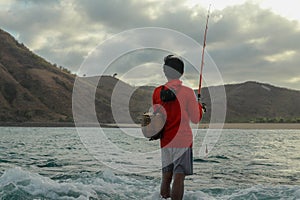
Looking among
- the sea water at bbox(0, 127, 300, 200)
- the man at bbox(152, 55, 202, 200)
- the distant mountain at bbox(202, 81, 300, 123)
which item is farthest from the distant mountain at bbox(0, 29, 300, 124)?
the man at bbox(152, 55, 202, 200)

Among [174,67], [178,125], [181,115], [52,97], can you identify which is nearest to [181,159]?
[178,125]

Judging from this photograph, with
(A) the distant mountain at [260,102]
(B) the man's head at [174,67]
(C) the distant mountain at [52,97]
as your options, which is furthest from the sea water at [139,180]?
(A) the distant mountain at [260,102]

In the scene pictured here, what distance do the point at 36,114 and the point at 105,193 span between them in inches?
3440

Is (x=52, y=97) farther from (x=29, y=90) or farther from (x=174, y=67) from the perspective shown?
(x=174, y=67)

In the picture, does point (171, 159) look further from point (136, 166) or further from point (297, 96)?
point (297, 96)

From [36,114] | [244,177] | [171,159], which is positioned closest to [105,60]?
[171,159]

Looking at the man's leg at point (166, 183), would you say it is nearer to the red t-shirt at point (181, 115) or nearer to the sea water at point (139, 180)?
the red t-shirt at point (181, 115)

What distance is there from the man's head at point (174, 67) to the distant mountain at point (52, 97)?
174 feet

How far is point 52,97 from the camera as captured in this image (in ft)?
347

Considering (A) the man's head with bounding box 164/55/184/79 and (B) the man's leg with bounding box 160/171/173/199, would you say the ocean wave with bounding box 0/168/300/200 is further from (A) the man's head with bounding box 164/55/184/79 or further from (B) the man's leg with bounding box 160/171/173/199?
(A) the man's head with bounding box 164/55/184/79

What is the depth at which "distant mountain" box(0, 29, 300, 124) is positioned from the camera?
307ft

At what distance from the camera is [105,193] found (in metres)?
8.67

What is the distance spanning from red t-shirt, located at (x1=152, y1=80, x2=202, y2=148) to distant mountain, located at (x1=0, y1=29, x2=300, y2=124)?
53328mm

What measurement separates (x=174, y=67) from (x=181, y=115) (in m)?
0.87
